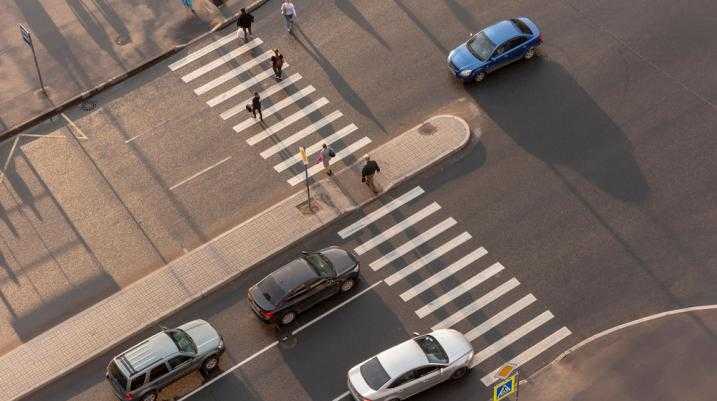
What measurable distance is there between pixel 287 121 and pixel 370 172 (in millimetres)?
5408

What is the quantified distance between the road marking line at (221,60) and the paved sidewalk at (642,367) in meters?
20.8

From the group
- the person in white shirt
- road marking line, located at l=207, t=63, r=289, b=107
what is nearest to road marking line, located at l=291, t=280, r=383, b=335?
road marking line, located at l=207, t=63, r=289, b=107

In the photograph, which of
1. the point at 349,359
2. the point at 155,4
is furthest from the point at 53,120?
the point at 349,359

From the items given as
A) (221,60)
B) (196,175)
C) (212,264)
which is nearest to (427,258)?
(212,264)

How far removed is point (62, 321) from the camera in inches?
1560

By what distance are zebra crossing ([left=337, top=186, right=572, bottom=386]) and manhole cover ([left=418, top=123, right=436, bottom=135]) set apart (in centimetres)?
303

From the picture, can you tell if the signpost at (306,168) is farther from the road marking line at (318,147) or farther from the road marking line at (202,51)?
the road marking line at (202,51)

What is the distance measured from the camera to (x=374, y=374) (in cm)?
3625

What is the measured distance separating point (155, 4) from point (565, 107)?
2002 centimetres

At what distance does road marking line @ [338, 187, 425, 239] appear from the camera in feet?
139

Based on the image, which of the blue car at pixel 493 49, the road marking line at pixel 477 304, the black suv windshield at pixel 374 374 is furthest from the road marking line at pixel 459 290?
the blue car at pixel 493 49

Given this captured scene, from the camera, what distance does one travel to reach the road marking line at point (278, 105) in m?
46.1

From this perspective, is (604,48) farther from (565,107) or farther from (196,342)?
(196,342)

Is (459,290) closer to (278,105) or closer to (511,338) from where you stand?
(511,338)
